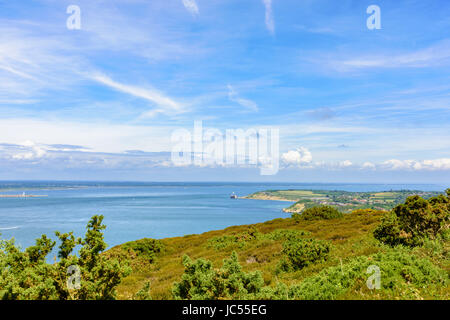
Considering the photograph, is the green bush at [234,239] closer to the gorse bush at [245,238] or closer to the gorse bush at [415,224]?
the gorse bush at [245,238]

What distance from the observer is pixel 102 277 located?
638cm

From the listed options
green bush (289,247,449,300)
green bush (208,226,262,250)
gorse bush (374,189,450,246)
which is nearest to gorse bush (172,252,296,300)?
green bush (289,247,449,300)

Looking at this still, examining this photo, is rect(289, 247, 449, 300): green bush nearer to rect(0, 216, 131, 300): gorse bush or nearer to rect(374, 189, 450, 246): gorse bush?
rect(0, 216, 131, 300): gorse bush

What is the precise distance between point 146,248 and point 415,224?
68.8 ft

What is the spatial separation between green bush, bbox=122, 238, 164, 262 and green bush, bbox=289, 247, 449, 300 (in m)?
20.0

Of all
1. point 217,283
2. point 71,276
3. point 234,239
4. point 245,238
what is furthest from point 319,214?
point 71,276

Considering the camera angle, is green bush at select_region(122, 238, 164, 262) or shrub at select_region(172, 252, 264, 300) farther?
green bush at select_region(122, 238, 164, 262)

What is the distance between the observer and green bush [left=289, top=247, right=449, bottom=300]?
674 cm

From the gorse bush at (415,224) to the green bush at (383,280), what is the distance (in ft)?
15.8
